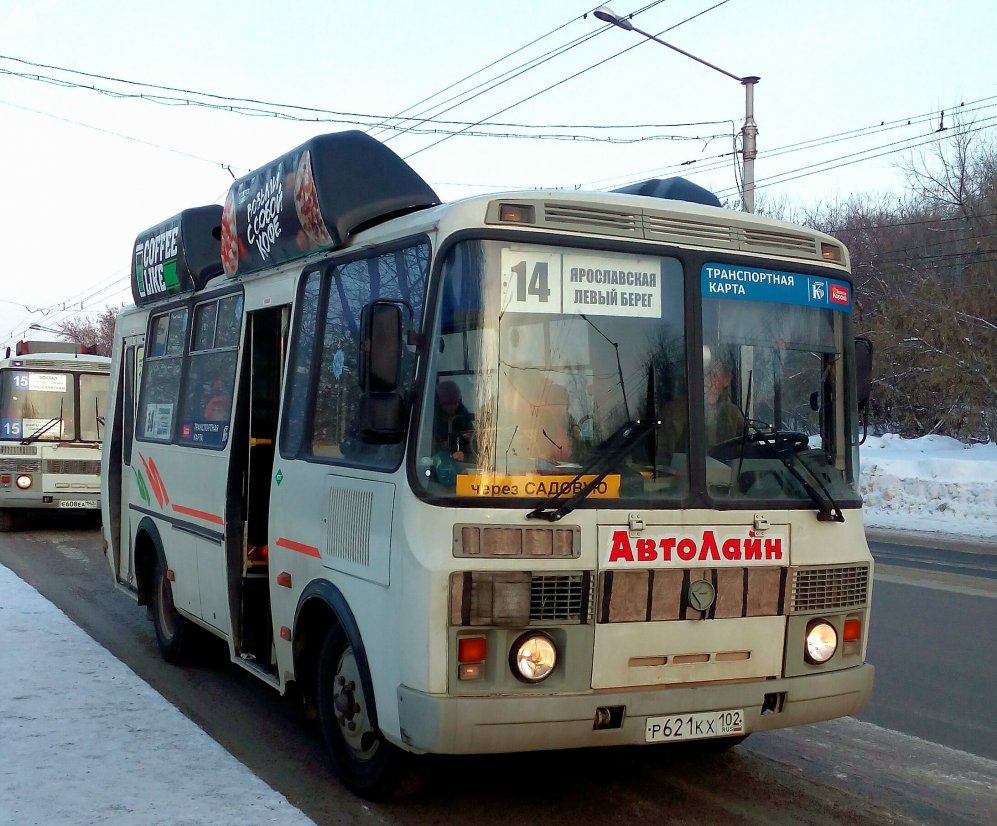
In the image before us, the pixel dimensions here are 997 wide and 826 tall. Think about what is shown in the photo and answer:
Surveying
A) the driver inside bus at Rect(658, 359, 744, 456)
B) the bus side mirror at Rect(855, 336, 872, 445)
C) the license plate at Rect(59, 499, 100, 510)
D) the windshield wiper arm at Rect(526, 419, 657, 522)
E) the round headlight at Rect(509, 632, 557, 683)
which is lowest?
the license plate at Rect(59, 499, 100, 510)

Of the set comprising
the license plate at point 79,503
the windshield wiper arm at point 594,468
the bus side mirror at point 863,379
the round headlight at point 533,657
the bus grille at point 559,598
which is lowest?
the license plate at point 79,503

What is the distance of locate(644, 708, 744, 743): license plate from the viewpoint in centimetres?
459

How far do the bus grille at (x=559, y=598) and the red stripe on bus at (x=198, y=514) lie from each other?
2.78 m

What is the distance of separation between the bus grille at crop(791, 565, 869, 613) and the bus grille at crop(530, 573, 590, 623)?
104 centimetres

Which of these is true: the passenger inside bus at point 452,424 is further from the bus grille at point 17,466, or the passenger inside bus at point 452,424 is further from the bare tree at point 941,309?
the bare tree at point 941,309

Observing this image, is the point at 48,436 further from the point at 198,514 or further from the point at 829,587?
the point at 829,587

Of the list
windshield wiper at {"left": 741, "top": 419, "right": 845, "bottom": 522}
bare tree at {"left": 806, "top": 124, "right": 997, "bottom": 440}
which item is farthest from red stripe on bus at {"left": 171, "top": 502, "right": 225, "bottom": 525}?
bare tree at {"left": 806, "top": 124, "right": 997, "bottom": 440}

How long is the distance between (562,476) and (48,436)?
1381 cm

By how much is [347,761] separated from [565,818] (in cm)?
105

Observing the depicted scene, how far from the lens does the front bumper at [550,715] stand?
4312mm

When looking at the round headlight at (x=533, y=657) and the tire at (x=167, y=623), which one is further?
the tire at (x=167, y=623)

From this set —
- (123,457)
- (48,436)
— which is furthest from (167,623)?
(48,436)

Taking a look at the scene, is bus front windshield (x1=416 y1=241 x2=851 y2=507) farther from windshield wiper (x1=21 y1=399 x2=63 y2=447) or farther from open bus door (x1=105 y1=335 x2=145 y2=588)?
windshield wiper (x1=21 y1=399 x2=63 y2=447)

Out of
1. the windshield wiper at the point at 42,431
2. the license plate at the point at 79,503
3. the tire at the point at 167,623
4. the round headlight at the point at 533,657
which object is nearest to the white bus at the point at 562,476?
the round headlight at the point at 533,657
